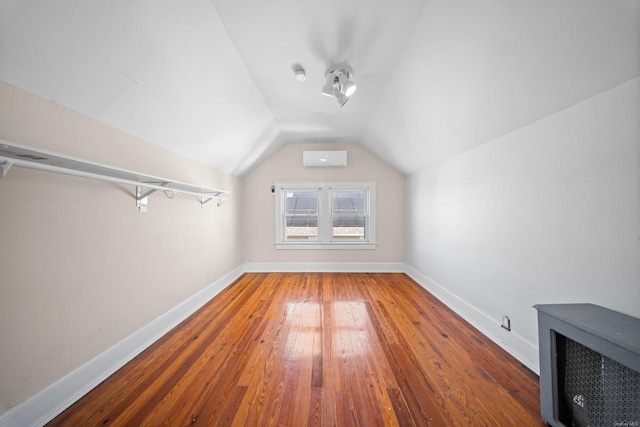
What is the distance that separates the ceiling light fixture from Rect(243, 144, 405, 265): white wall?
219 cm

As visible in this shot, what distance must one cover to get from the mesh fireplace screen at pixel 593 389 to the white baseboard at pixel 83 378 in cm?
274

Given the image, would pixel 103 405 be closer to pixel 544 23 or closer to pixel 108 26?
pixel 108 26

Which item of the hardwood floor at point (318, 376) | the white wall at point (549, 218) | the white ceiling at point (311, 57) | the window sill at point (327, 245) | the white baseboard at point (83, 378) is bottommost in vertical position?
the hardwood floor at point (318, 376)

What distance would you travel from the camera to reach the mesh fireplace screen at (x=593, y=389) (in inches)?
35.2

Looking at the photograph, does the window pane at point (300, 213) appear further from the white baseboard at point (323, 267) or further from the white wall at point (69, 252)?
the white wall at point (69, 252)

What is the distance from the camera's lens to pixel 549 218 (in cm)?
148

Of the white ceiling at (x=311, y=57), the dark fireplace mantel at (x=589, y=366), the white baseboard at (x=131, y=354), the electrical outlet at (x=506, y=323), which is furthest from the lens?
the electrical outlet at (x=506, y=323)

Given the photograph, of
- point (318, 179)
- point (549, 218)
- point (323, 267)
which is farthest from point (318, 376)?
point (318, 179)

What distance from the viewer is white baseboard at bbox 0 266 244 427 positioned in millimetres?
1109

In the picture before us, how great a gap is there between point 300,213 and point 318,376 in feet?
10.1

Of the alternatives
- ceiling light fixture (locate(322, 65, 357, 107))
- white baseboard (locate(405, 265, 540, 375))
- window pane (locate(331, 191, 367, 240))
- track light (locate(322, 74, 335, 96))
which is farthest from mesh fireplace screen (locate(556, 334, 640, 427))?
window pane (locate(331, 191, 367, 240))

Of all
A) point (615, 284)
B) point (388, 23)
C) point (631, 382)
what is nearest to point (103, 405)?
point (631, 382)

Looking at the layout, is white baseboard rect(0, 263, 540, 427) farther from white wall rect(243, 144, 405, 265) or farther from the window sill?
the window sill

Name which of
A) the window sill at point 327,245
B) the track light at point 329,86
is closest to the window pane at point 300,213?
the window sill at point 327,245
